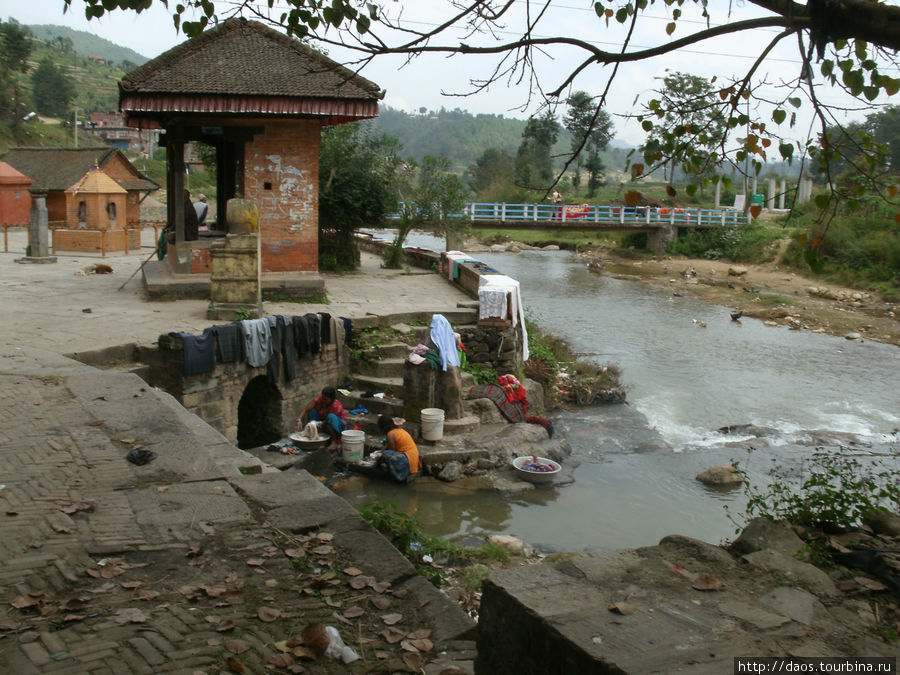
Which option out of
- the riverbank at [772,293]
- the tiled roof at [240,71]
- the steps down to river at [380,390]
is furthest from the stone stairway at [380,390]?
the riverbank at [772,293]

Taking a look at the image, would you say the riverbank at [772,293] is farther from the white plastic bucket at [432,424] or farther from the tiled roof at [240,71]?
the tiled roof at [240,71]

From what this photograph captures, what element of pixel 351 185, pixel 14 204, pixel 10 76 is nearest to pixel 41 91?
pixel 10 76

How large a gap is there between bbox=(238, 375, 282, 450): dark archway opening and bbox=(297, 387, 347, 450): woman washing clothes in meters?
0.41

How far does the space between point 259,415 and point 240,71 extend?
6.25 m

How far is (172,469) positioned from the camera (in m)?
5.41

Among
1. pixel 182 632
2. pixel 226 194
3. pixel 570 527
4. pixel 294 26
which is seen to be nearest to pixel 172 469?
pixel 182 632

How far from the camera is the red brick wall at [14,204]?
1184 inches

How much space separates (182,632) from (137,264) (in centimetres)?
1814

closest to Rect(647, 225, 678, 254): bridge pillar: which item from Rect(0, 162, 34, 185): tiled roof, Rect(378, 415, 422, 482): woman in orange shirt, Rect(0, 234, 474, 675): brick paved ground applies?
Rect(0, 162, 34, 185): tiled roof

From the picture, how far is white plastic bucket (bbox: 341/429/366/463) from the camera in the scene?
1038 cm

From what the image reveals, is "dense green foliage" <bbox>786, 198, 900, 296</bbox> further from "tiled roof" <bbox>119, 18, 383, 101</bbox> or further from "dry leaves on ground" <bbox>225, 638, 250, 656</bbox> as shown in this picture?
"dry leaves on ground" <bbox>225, 638, 250, 656</bbox>

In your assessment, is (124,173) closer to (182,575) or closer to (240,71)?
(240,71)

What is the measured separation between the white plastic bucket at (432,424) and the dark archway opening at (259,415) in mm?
2137

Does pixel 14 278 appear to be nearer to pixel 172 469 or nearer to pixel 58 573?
pixel 172 469
